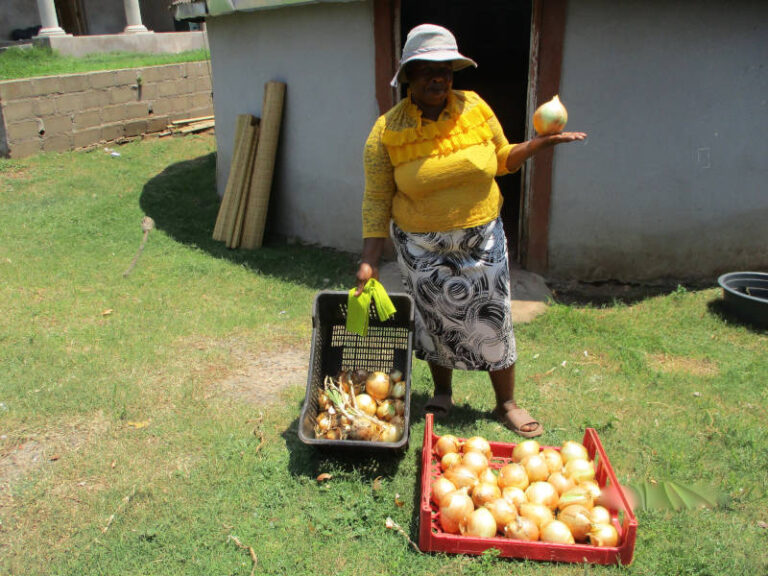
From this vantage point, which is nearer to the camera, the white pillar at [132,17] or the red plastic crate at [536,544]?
the red plastic crate at [536,544]

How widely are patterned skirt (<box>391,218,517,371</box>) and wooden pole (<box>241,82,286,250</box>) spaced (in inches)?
171

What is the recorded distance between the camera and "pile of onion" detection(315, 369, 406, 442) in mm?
3402

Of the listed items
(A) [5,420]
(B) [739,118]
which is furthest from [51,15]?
(B) [739,118]

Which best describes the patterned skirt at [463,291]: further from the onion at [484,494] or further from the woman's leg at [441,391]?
the onion at [484,494]

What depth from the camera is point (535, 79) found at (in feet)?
19.4

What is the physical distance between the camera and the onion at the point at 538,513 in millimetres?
2883

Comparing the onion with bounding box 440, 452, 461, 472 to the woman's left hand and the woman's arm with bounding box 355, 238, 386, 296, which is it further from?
the woman's left hand

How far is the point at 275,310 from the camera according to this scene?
5.84 meters

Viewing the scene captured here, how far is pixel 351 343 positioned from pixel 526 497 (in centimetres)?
142

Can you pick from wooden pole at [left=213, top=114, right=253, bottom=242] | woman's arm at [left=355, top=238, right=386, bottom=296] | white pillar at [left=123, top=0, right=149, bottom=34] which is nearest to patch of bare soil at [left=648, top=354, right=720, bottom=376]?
woman's arm at [left=355, top=238, right=386, bottom=296]

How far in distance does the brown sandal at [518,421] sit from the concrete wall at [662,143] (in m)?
2.85

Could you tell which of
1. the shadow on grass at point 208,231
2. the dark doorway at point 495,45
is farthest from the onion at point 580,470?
the dark doorway at point 495,45

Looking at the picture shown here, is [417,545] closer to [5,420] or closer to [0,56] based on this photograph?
[5,420]

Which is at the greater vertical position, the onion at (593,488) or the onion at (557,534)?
the onion at (593,488)
